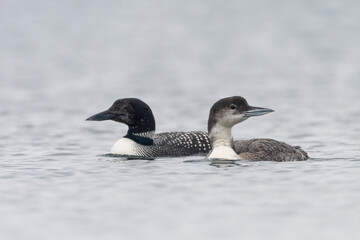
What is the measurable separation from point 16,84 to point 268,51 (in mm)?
9121

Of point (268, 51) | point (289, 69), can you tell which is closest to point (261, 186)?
point (289, 69)

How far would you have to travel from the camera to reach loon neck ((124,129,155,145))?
13641 millimetres

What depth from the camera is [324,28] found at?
1385 inches

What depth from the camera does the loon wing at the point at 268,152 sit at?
40.8 feet

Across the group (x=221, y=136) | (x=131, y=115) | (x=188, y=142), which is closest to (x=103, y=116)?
(x=131, y=115)

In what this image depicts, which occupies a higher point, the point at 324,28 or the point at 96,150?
the point at 324,28

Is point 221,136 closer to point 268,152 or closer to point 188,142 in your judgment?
point 268,152

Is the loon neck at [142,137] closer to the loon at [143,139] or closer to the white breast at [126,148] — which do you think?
the loon at [143,139]

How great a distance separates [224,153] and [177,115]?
580cm

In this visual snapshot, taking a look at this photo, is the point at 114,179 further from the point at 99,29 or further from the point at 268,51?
the point at 99,29

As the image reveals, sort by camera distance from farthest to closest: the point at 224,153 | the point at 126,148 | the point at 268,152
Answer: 1. the point at 126,148
2. the point at 268,152
3. the point at 224,153

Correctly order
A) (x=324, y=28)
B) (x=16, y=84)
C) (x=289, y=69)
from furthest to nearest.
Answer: (x=324, y=28)
(x=289, y=69)
(x=16, y=84)

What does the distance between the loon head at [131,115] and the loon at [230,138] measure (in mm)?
1271

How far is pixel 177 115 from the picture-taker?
59.5ft
